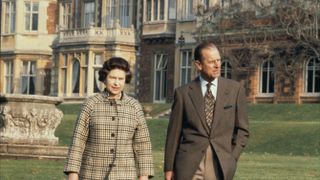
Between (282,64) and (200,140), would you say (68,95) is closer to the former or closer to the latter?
(282,64)

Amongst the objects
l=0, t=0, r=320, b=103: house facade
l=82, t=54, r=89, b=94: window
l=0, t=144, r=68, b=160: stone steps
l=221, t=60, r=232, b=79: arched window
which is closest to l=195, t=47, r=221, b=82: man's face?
l=0, t=144, r=68, b=160: stone steps

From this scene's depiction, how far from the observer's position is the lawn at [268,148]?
69.8ft

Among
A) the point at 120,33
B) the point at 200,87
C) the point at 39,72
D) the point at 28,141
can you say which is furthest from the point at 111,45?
the point at 200,87

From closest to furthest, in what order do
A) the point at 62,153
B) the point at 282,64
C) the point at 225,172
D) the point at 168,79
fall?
the point at 225,172
the point at 62,153
the point at 282,64
the point at 168,79

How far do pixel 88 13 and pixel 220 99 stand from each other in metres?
56.7

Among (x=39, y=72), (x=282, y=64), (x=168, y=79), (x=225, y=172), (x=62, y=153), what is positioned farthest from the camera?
(x=39, y=72)

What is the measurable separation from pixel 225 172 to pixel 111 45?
5070cm

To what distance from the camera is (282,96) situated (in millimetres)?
51625

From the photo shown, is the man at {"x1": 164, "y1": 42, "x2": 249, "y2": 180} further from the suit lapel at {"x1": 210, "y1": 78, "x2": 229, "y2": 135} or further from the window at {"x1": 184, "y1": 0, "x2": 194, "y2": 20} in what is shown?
the window at {"x1": 184, "y1": 0, "x2": 194, "y2": 20}

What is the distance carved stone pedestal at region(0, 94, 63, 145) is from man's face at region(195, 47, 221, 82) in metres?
17.1

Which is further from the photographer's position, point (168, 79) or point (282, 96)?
point (168, 79)

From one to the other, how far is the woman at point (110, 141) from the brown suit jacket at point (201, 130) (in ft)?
0.89

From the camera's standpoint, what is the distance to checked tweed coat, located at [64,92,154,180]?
10023 millimetres

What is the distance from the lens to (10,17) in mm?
68625
